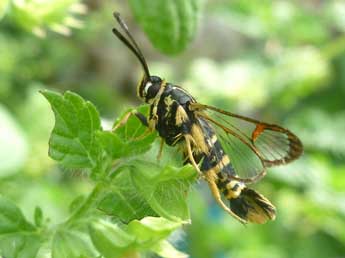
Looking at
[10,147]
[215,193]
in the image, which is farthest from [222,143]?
[10,147]

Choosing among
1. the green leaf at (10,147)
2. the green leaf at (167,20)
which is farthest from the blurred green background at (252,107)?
the green leaf at (167,20)

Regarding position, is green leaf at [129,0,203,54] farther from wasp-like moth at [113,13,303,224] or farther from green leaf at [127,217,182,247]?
green leaf at [127,217,182,247]

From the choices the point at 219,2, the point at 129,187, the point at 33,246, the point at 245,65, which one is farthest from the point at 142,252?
the point at 219,2

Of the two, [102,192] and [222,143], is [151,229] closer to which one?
[102,192]

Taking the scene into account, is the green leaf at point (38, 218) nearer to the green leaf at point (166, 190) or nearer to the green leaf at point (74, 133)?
the green leaf at point (74, 133)

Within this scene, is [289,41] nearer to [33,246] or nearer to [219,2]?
[219,2]

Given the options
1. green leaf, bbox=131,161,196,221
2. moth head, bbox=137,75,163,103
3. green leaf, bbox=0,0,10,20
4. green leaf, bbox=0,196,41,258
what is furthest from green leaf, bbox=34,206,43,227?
green leaf, bbox=0,0,10,20
